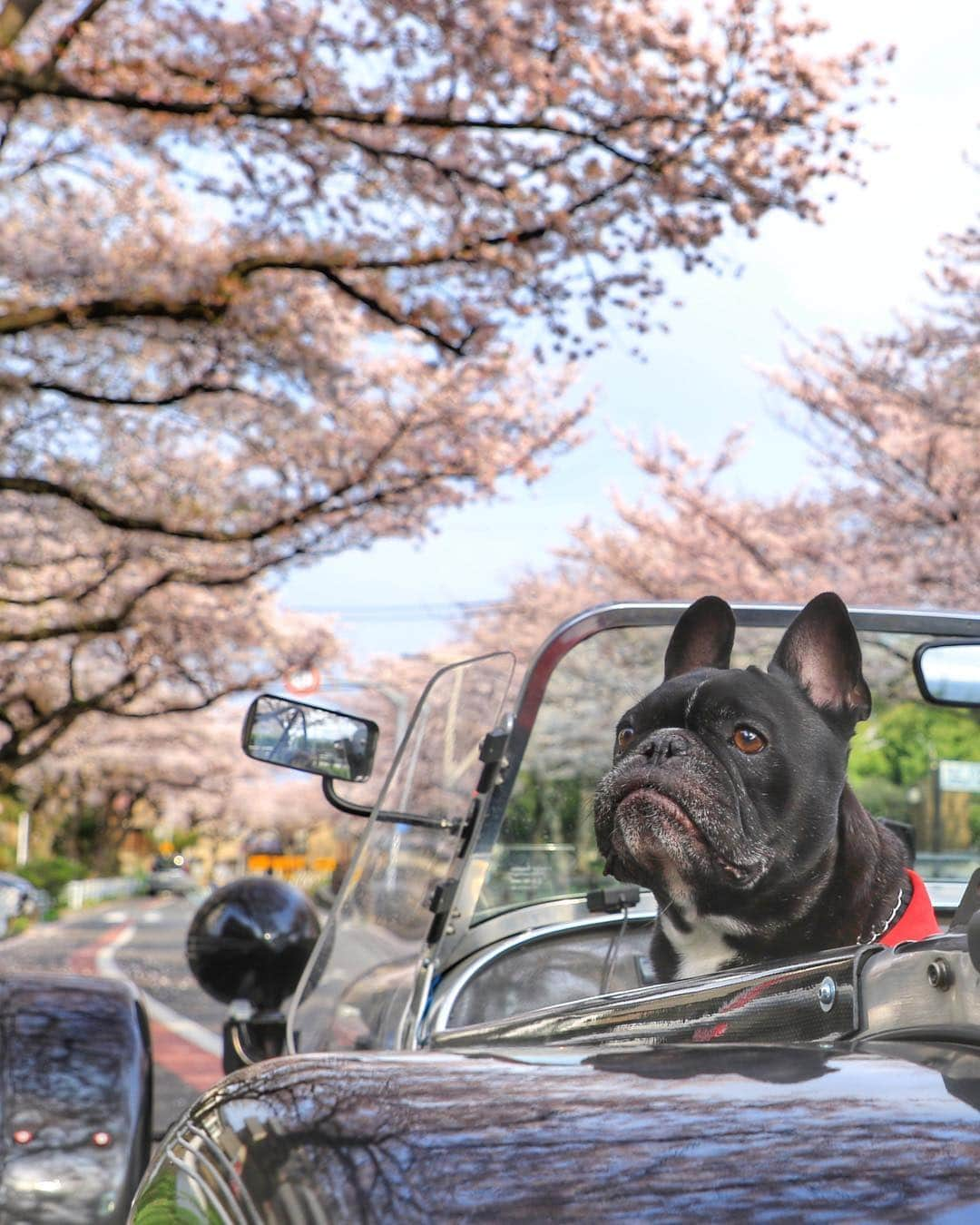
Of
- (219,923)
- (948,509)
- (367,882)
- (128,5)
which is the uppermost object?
(128,5)

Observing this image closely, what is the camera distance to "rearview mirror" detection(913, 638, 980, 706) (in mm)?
1802

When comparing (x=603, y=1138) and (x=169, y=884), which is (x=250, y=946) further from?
(x=169, y=884)

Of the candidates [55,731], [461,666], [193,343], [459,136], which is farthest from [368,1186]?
[55,731]

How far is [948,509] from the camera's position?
14945 millimetres

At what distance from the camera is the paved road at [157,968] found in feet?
30.0

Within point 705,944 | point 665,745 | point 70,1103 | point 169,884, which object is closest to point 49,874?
point 169,884

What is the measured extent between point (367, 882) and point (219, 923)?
5.04 feet

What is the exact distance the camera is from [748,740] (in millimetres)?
1370

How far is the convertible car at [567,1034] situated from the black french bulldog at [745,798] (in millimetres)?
130

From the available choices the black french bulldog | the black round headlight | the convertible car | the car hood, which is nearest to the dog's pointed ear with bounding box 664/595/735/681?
the black french bulldog

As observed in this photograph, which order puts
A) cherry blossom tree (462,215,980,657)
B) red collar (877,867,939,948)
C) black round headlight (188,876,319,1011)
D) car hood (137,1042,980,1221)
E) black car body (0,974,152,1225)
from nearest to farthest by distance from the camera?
car hood (137,1042,980,1221)
red collar (877,867,939,948)
black car body (0,974,152,1225)
black round headlight (188,876,319,1011)
cherry blossom tree (462,215,980,657)

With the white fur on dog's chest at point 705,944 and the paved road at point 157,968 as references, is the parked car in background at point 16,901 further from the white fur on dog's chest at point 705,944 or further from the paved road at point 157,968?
the white fur on dog's chest at point 705,944

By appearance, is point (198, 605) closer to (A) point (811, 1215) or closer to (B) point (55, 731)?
(B) point (55, 731)

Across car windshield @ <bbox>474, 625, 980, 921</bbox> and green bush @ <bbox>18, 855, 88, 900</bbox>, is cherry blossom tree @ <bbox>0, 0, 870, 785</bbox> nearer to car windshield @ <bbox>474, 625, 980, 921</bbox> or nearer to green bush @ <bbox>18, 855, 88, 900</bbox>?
car windshield @ <bbox>474, 625, 980, 921</bbox>
